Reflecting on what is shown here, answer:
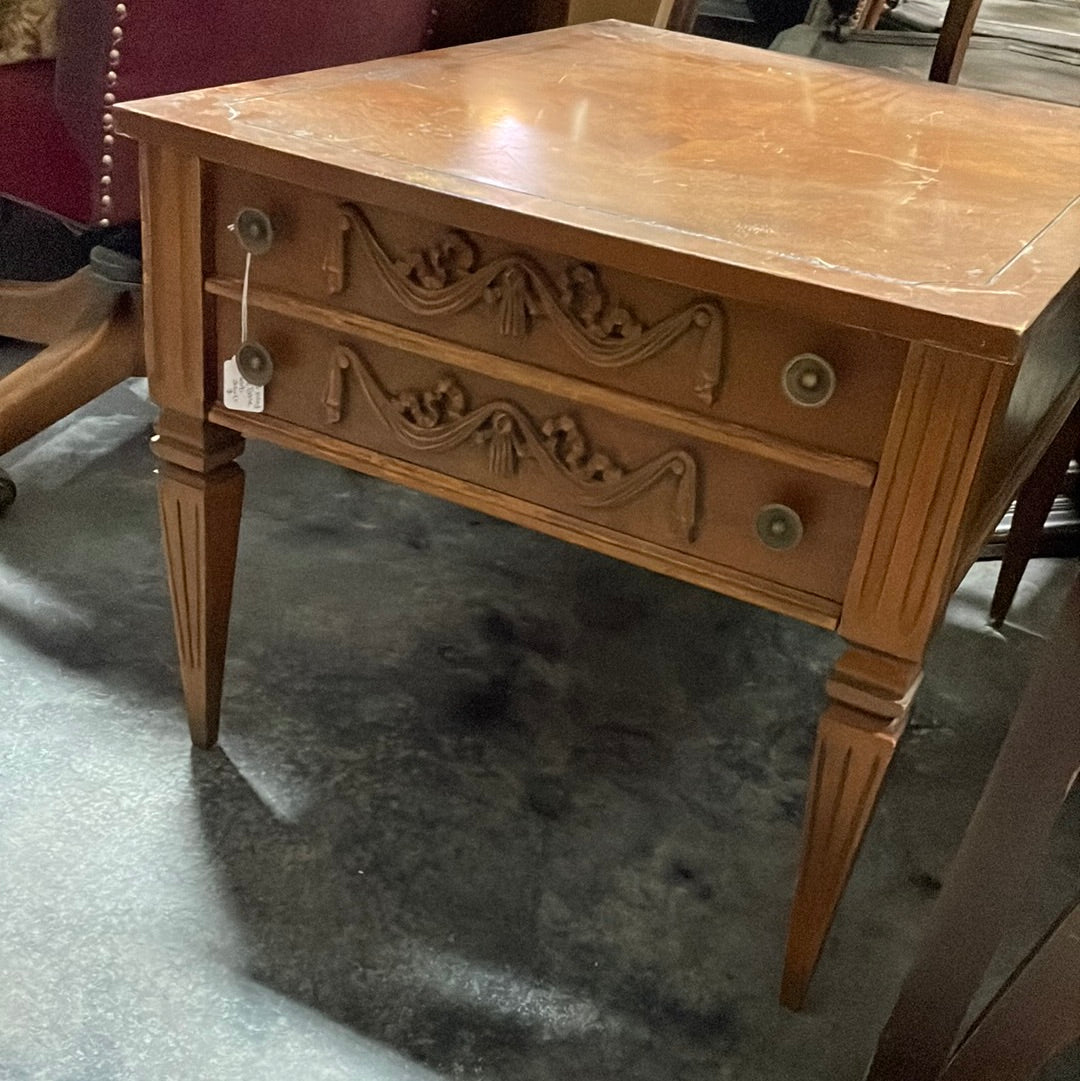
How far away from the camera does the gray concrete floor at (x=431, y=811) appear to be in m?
0.92

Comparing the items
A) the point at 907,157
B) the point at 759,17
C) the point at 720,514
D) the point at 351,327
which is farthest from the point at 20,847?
the point at 759,17

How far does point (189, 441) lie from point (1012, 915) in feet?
2.27

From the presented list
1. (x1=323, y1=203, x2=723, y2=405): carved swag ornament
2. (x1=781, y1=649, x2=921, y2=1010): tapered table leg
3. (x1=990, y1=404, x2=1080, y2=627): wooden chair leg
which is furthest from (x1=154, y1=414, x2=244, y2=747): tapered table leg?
(x1=990, y1=404, x2=1080, y2=627): wooden chair leg

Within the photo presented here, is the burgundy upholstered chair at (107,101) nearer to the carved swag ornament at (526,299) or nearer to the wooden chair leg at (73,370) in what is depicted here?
the wooden chair leg at (73,370)

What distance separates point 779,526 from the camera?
790 millimetres

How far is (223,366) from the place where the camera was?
965 millimetres

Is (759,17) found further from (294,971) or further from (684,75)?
(294,971)

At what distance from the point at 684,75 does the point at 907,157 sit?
0.31m

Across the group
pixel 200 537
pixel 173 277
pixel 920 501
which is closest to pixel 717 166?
pixel 920 501

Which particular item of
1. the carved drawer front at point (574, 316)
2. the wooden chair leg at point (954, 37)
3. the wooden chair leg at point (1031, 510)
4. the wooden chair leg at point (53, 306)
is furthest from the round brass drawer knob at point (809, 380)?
the wooden chair leg at point (53, 306)

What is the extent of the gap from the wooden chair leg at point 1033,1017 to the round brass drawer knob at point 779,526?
10.6 inches

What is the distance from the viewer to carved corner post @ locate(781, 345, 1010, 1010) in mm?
705

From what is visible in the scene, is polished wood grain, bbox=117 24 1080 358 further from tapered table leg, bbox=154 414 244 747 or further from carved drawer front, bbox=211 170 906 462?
tapered table leg, bbox=154 414 244 747

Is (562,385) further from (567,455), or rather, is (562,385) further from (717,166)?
(717,166)
